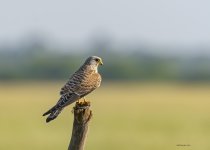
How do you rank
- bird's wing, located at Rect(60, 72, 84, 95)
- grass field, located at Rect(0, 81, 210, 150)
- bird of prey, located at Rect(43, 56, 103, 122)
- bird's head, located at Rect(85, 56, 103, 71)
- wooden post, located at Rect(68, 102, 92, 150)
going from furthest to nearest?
1. grass field, located at Rect(0, 81, 210, 150)
2. bird's head, located at Rect(85, 56, 103, 71)
3. bird's wing, located at Rect(60, 72, 84, 95)
4. bird of prey, located at Rect(43, 56, 103, 122)
5. wooden post, located at Rect(68, 102, 92, 150)

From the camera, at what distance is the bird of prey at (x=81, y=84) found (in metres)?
8.30

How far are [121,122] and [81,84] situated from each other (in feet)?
66.9

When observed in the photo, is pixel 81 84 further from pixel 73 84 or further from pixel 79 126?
pixel 79 126

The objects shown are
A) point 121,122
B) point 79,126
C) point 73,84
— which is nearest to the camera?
point 79,126

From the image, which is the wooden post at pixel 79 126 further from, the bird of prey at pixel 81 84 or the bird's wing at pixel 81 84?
the bird's wing at pixel 81 84

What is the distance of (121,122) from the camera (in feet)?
95.9

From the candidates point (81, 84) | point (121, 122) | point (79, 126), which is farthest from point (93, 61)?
point (121, 122)

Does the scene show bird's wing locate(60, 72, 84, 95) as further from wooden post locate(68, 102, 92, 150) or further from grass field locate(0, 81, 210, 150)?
grass field locate(0, 81, 210, 150)

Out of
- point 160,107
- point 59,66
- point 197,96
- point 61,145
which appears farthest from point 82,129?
point 59,66

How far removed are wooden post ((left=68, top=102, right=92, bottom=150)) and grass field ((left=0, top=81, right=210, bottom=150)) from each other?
19.2ft

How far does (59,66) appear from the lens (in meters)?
60.3

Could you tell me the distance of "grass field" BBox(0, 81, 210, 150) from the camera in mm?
21312

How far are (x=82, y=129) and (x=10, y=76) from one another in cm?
5664

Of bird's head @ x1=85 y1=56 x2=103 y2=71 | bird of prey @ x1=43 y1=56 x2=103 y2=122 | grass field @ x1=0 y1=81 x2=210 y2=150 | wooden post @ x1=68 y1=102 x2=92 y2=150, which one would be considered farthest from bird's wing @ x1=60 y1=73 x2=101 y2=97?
grass field @ x1=0 y1=81 x2=210 y2=150
